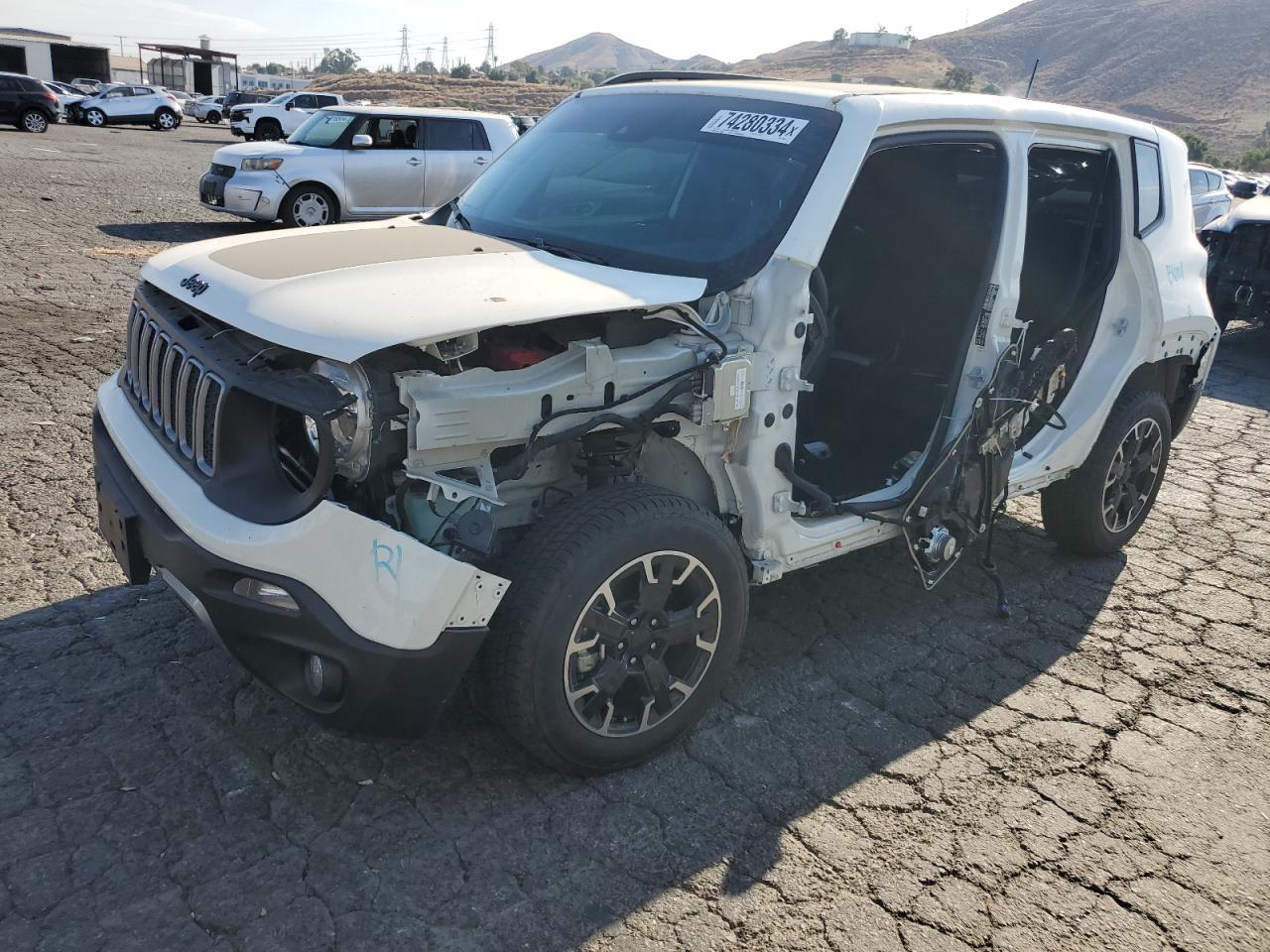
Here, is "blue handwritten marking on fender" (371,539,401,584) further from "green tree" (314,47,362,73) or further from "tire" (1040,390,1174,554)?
"green tree" (314,47,362,73)

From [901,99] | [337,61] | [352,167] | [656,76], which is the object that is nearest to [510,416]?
[901,99]

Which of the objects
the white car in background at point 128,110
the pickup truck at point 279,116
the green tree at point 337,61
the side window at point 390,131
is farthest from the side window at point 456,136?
the green tree at point 337,61

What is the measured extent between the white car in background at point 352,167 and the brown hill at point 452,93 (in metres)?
44.9

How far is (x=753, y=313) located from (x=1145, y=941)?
79.7 inches

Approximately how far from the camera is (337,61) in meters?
160

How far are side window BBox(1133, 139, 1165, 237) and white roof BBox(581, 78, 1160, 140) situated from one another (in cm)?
22

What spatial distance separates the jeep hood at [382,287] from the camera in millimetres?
2539

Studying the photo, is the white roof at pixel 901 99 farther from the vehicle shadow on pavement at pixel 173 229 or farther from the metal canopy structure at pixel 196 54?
the metal canopy structure at pixel 196 54

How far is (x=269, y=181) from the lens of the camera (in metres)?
12.5

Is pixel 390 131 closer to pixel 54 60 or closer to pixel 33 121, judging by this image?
pixel 33 121

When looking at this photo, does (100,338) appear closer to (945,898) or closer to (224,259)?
(224,259)

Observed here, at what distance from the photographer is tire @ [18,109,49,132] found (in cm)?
2811

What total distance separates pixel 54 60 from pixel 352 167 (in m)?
56.8

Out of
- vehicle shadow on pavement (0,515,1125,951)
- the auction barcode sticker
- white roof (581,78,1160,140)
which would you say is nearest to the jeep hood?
the auction barcode sticker
